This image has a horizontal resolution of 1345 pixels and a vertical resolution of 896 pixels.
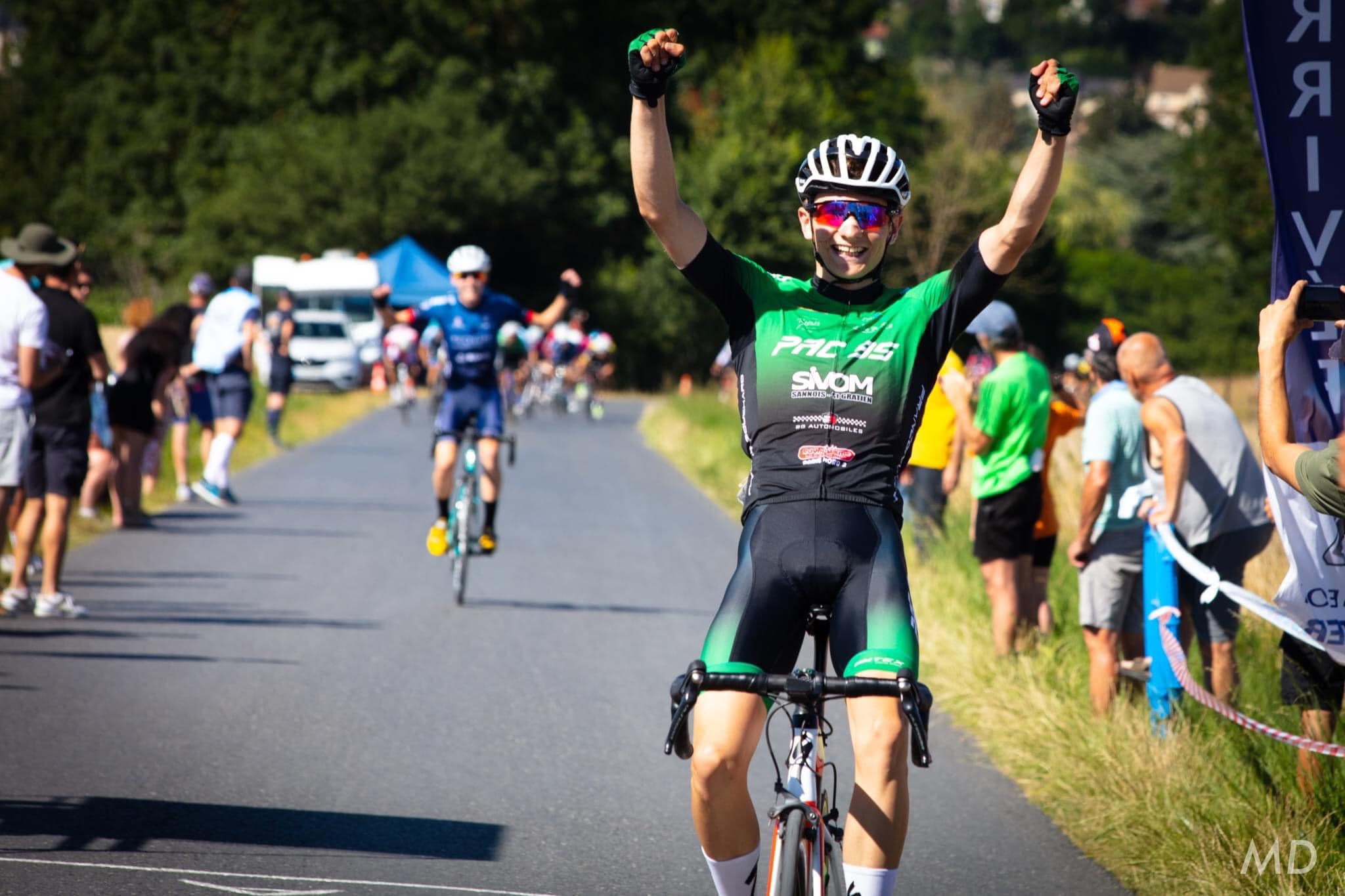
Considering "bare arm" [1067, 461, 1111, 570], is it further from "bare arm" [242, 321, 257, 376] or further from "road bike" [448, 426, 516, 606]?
"bare arm" [242, 321, 257, 376]

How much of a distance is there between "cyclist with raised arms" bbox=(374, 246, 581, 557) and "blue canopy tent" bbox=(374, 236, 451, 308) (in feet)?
108

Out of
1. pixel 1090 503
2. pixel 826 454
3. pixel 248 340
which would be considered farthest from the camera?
pixel 248 340

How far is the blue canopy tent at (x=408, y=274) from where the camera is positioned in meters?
45.6

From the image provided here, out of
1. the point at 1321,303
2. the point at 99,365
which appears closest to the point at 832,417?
the point at 1321,303

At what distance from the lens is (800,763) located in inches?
170

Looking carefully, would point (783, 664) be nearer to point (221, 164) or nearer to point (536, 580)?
point (536, 580)

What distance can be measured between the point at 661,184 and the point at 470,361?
811cm

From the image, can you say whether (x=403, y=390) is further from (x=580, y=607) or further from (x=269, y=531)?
(x=580, y=607)

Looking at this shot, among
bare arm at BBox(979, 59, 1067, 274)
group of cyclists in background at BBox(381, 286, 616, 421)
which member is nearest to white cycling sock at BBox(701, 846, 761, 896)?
bare arm at BBox(979, 59, 1067, 274)

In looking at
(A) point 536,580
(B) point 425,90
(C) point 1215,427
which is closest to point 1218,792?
(C) point 1215,427

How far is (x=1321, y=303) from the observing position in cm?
470

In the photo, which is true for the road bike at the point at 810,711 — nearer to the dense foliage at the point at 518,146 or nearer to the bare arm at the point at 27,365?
the bare arm at the point at 27,365

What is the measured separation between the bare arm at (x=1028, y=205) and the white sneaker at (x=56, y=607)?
778 cm

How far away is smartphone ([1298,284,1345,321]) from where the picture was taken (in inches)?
185
